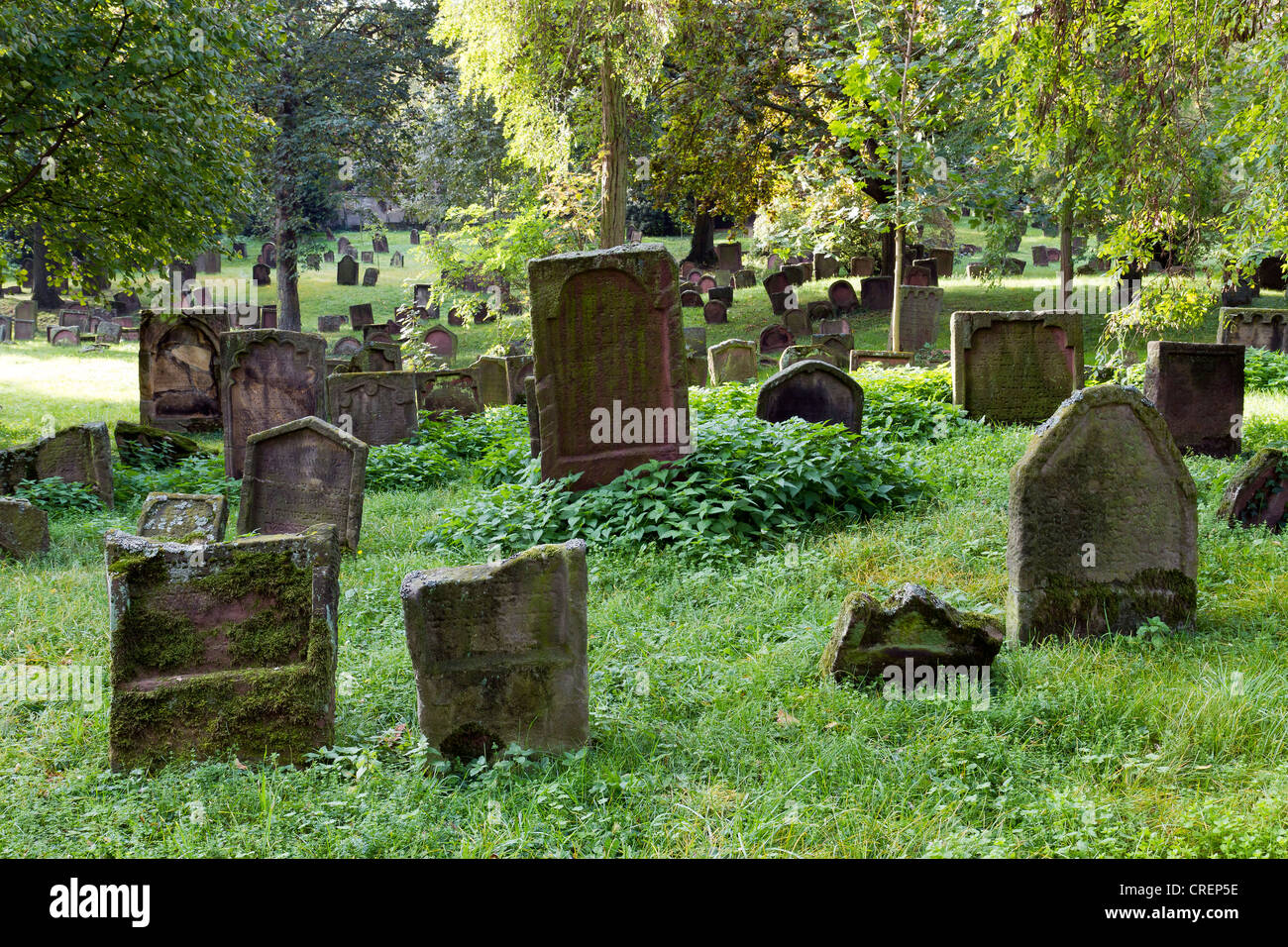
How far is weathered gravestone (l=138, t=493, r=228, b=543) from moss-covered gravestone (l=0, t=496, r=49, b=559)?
1.15m

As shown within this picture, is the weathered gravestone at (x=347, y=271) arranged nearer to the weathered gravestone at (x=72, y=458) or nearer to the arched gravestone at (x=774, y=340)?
the arched gravestone at (x=774, y=340)

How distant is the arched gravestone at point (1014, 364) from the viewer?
11.1 m

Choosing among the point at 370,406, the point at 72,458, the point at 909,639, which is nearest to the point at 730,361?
the point at 370,406

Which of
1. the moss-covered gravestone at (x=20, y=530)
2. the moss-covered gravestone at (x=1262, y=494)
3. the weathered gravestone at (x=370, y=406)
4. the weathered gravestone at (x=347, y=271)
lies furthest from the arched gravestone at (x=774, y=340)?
the weathered gravestone at (x=347, y=271)

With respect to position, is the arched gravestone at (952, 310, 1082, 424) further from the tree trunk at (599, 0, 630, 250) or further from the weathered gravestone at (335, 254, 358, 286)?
the weathered gravestone at (335, 254, 358, 286)

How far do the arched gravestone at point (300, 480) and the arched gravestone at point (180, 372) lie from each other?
8100mm

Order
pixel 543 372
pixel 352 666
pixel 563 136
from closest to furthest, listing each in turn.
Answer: pixel 352 666 → pixel 543 372 → pixel 563 136

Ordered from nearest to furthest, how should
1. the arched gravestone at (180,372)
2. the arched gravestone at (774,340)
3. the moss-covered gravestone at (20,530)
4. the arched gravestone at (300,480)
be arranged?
the moss-covered gravestone at (20,530)
the arched gravestone at (300,480)
the arched gravestone at (180,372)
the arched gravestone at (774,340)

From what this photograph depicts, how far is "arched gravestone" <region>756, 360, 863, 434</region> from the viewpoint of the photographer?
33.5ft

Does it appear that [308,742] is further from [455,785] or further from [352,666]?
[352,666]

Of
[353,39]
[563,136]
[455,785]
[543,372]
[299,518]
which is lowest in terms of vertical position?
[455,785]

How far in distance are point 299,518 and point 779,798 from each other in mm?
5913

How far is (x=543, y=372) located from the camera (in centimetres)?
834

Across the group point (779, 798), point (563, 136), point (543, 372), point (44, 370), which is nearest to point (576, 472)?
point (543, 372)
